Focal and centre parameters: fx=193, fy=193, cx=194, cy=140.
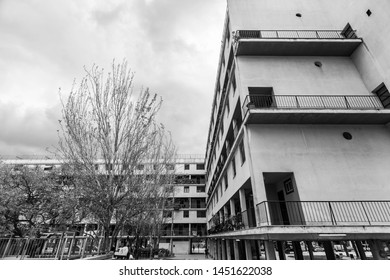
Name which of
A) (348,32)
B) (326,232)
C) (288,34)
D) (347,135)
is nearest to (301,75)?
(288,34)

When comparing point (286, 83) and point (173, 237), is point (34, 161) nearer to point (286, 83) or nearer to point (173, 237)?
point (173, 237)

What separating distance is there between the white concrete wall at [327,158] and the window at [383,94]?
5.04 feet

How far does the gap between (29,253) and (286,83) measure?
18.7 metres

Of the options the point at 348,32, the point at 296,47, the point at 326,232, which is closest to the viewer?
the point at 326,232

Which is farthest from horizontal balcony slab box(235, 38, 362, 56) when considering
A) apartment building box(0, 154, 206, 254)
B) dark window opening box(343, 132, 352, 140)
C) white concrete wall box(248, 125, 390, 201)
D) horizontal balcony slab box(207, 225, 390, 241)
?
apartment building box(0, 154, 206, 254)

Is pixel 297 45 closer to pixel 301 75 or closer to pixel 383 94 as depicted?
pixel 301 75

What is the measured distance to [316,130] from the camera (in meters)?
11.9

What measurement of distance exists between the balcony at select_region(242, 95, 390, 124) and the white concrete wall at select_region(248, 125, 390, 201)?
490 mm

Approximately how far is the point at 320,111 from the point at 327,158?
273 centimetres

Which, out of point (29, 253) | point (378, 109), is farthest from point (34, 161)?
point (378, 109)

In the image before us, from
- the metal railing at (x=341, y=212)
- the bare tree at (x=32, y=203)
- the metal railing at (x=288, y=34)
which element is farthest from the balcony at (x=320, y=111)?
the bare tree at (x=32, y=203)

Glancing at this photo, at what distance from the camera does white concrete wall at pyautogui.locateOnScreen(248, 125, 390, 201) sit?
1036 cm

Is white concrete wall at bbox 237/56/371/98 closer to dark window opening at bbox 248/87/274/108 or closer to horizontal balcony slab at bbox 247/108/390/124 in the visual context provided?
dark window opening at bbox 248/87/274/108

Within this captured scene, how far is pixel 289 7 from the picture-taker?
17297 mm
